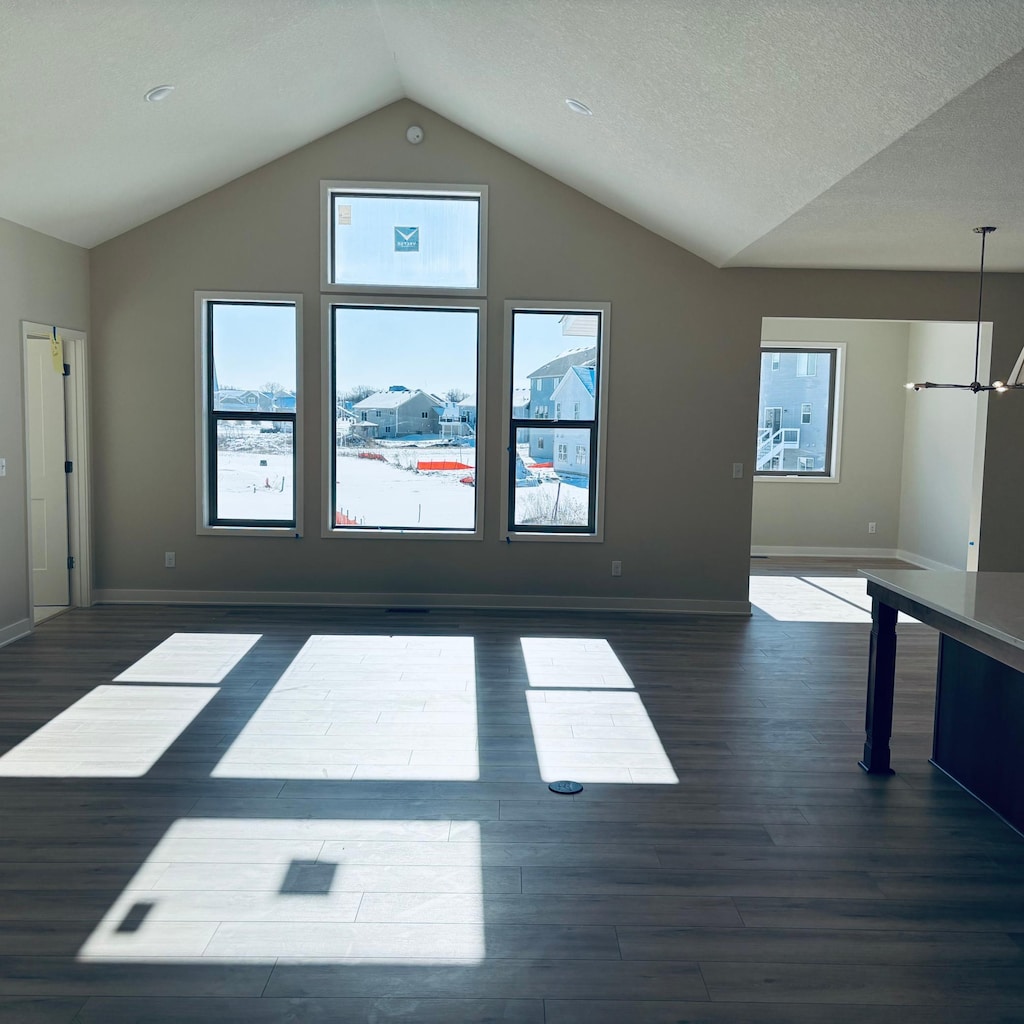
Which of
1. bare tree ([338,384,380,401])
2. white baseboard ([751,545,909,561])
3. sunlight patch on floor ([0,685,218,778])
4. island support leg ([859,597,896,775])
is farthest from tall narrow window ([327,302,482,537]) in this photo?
white baseboard ([751,545,909,561])

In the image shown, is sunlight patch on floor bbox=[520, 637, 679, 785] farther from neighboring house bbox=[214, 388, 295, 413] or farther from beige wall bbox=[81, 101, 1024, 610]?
neighboring house bbox=[214, 388, 295, 413]

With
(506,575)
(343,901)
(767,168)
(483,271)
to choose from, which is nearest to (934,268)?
(767,168)

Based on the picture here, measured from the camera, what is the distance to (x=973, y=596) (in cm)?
358

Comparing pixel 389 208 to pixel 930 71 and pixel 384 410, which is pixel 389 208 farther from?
pixel 930 71

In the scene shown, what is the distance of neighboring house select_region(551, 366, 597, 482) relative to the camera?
707cm

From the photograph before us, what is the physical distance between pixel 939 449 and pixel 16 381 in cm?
817

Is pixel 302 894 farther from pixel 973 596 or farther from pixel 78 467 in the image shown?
pixel 78 467

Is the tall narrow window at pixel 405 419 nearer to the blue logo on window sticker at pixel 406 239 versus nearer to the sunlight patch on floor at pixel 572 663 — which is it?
the blue logo on window sticker at pixel 406 239

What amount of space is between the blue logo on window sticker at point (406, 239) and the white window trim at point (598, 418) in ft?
2.67

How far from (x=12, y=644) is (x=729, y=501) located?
16.5 ft

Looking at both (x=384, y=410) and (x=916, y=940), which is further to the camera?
(x=384, y=410)

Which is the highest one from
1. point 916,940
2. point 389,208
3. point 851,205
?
point 389,208

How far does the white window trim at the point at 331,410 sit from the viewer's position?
6973 mm

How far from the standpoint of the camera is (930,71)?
9.84 ft
